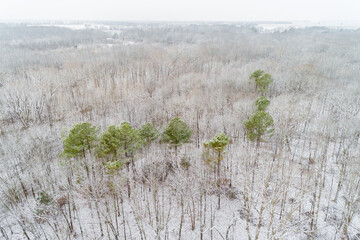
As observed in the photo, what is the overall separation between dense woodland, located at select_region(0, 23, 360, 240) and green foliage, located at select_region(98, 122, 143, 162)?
4.5 inches

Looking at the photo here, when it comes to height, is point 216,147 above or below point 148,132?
above

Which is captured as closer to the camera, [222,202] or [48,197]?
[48,197]

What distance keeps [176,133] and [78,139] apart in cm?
812

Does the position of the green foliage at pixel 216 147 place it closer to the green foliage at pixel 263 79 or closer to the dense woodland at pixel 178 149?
the dense woodland at pixel 178 149

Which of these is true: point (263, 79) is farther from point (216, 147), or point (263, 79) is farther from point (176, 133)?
point (216, 147)

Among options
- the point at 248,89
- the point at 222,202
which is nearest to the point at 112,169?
the point at 222,202

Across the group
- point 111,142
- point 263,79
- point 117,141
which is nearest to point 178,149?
point 117,141

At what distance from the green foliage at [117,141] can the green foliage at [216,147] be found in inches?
236

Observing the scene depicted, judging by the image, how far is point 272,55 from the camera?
62906 mm

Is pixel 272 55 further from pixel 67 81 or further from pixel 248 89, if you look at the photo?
pixel 67 81

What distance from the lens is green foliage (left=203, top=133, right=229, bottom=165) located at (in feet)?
58.9

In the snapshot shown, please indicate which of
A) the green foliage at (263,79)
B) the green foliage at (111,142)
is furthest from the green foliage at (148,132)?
the green foliage at (263,79)

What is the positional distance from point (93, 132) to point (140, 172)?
567 centimetres

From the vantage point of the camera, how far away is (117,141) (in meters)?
18.6
